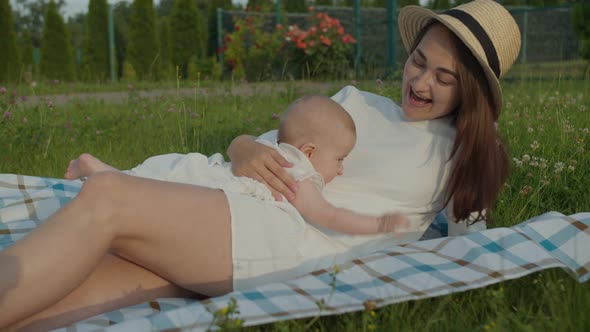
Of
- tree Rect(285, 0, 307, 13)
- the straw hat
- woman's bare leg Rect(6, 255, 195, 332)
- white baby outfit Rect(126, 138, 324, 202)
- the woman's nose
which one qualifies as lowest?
woman's bare leg Rect(6, 255, 195, 332)

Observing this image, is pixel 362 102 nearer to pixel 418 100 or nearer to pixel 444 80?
pixel 418 100

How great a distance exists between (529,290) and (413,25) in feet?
4.09

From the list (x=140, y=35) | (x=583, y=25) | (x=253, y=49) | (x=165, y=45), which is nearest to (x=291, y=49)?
(x=253, y=49)

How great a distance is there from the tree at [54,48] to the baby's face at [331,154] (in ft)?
51.2

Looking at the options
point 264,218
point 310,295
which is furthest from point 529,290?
point 264,218

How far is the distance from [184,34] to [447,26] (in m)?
16.2

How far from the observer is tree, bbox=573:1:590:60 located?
1187 cm

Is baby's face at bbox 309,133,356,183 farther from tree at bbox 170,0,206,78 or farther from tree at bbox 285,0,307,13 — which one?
tree at bbox 285,0,307,13

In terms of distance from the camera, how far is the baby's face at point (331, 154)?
2.22 metres

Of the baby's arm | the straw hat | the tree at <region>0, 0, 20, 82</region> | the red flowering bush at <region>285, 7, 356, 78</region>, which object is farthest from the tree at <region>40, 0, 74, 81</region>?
the baby's arm

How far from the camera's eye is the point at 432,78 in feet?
7.68

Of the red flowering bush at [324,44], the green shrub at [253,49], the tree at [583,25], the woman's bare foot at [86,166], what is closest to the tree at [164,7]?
the green shrub at [253,49]

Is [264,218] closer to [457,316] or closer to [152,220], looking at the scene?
[152,220]

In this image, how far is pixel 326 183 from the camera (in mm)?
2330
